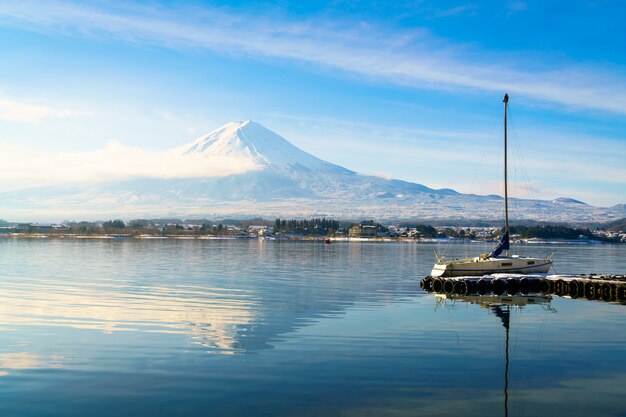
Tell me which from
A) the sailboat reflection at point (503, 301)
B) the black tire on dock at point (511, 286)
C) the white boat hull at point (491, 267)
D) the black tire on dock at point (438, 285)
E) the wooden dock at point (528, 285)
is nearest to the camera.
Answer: the sailboat reflection at point (503, 301)

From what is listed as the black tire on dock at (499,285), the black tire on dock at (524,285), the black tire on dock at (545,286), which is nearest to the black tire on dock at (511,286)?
the black tire on dock at (499,285)

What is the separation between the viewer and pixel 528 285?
41.1 meters

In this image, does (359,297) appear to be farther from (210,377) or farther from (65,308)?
(210,377)

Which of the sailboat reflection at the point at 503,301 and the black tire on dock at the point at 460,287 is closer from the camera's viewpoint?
the sailboat reflection at the point at 503,301

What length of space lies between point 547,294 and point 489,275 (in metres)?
4.25

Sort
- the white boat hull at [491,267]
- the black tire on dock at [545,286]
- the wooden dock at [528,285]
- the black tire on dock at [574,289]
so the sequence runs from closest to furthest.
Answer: the black tire on dock at [574,289], the wooden dock at [528,285], the black tire on dock at [545,286], the white boat hull at [491,267]

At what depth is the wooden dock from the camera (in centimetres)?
3916

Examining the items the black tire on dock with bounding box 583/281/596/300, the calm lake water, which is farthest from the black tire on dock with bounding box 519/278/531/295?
the calm lake water

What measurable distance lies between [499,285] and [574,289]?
4.31 meters

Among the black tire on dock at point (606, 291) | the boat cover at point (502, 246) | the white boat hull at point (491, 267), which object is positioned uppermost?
the boat cover at point (502, 246)

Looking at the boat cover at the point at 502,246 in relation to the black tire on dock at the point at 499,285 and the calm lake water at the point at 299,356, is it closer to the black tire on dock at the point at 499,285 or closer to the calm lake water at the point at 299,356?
the black tire on dock at the point at 499,285

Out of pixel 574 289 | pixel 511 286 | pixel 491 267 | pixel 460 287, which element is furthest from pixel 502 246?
pixel 574 289

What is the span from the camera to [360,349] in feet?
69.4

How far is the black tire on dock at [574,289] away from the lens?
128ft
